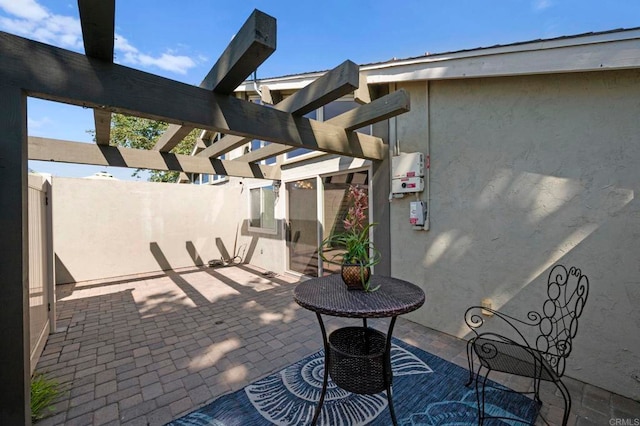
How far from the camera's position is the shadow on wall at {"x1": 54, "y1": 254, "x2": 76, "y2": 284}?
6230mm

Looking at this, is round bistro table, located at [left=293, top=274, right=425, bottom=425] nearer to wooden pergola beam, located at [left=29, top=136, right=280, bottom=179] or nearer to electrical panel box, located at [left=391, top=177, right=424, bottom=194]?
electrical panel box, located at [left=391, top=177, right=424, bottom=194]

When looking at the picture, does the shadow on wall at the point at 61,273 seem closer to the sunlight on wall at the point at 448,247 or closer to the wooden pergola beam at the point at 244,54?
the wooden pergola beam at the point at 244,54

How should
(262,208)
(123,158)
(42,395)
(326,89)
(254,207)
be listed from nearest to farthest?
(42,395) < (326,89) < (123,158) < (262,208) < (254,207)

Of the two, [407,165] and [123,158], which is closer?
[407,165]

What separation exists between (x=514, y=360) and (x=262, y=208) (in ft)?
21.9

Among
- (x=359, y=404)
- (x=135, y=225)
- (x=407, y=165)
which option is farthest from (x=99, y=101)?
(x=135, y=225)

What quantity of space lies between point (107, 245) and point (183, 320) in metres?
4.26

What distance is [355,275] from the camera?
2234mm

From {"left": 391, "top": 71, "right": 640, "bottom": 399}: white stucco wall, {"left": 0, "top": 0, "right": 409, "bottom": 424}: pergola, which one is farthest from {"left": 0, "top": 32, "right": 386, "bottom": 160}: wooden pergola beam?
{"left": 391, "top": 71, "right": 640, "bottom": 399}: white stucco wall

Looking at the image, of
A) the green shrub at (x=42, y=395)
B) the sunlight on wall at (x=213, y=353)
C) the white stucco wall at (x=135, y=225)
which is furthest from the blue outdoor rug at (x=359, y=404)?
the white stucco wall at (x=135, y=225)

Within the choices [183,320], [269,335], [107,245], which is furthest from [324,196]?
[107,245]

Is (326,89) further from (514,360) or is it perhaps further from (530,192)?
(514,360)

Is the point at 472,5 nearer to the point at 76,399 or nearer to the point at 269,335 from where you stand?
the point at 269,335

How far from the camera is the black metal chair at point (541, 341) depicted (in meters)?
1.99
